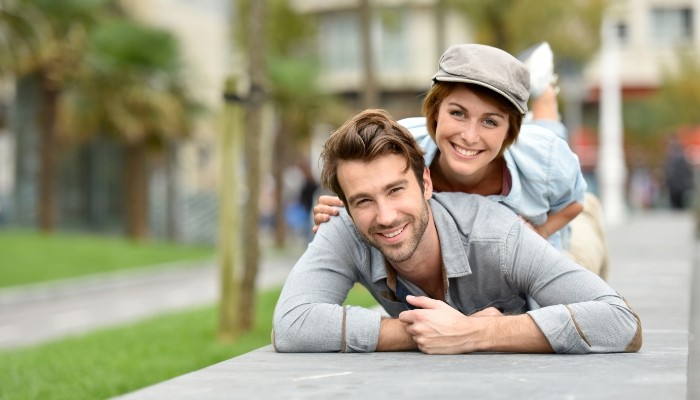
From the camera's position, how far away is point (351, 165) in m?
4.56

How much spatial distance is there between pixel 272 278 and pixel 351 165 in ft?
65.5

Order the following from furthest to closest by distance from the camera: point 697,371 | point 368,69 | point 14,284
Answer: point 14,284, point 368,69, point 697,371

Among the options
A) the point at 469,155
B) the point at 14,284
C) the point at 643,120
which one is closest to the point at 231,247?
the point at 469,155

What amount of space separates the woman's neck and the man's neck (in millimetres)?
512

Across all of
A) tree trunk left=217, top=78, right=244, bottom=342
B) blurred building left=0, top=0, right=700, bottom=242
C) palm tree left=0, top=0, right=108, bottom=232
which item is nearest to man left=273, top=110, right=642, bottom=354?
tree trunk left=217, top=78, right=244, bottom=342

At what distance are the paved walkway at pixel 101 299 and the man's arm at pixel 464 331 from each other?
11.0 meters

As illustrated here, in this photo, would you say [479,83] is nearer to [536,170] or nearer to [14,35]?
[536,170]

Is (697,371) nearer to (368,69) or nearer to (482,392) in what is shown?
Result: (482,392)

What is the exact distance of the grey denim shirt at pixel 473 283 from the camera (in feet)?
15.2

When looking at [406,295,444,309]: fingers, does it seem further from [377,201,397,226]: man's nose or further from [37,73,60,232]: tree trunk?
[37,73,60,232]: tree trunk

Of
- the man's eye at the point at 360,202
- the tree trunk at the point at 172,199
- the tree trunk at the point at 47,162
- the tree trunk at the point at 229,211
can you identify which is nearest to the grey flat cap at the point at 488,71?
the man's eye at the point at 360,202

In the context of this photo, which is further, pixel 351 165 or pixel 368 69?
pixel 368 69

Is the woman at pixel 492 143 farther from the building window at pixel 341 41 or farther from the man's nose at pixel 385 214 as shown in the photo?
the building window at pixel 341 41

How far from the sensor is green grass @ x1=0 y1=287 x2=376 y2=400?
801cm
